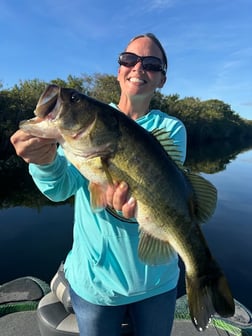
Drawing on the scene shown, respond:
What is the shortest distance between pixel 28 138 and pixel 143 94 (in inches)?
39.1

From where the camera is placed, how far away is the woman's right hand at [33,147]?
5.81 ft

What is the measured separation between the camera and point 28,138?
1.77m

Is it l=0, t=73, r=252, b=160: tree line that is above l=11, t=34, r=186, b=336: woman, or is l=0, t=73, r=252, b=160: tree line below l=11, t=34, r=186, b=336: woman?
above

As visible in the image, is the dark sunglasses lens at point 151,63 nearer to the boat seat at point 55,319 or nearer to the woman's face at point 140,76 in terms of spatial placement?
the woman's face at point 140,76

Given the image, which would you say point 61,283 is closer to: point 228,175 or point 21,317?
point 21,317

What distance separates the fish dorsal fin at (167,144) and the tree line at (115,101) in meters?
0.99

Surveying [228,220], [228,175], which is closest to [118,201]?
[228,220]

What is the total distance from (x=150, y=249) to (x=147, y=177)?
1.45 ft

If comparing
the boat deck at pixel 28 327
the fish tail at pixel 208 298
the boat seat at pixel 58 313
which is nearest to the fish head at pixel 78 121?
the fish tail at pixel 208 298

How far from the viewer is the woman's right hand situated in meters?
1.77

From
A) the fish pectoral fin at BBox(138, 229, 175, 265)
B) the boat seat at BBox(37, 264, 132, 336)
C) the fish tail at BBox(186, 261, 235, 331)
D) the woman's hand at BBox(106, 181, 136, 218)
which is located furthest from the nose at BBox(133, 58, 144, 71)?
the boat seat at BBox(37, 264, 132, 336)

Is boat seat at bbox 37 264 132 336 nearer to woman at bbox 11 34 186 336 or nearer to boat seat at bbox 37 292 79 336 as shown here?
boat seat at bbox 37 292 79 336

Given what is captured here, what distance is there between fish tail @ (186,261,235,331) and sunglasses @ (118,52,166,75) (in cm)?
146

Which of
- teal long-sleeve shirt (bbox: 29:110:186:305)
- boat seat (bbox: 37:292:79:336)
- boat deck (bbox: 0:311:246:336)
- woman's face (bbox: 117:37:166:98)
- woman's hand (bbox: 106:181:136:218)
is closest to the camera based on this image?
woman's hand (bbox: 106:181:136:218)
